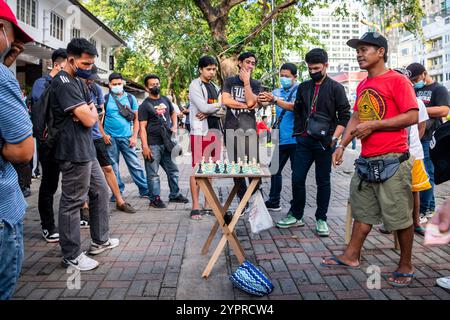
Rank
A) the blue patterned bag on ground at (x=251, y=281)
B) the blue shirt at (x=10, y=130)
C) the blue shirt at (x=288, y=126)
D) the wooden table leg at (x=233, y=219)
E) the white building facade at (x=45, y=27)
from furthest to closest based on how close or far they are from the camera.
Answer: the white building facade at (x=45, y=27)
the blue shirt at (x=288, y=126)
the wooden table leg at (x=233, y=219)
the blue patterned bag on ground at (x=251, y=281)
the blue shirt at (x=10, y=130)

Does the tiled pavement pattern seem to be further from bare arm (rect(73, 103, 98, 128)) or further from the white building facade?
the white building facade

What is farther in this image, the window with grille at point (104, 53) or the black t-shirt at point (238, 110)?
the window with grille at point (104, 53)

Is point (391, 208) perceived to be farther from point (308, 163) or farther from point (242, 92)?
point (242, 92)

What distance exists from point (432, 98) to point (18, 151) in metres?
5.31

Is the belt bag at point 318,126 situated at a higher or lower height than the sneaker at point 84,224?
higher

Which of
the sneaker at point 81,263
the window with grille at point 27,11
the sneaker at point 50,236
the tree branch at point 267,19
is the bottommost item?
the sneaker at point 81,263

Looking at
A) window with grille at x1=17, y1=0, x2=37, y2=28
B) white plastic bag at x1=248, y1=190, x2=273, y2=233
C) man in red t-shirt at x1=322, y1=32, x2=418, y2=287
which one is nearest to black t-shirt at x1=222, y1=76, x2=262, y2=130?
white plastic bag at x1=248, y1=190, x2=273, y2=233

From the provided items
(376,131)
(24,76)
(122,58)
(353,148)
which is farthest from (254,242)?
(122,58)

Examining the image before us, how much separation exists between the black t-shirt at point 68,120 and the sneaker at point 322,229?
8.98 ft

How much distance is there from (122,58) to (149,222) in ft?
117

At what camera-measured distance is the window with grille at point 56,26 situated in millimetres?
19381

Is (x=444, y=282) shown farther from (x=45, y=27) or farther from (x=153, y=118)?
(x=45, y=27)

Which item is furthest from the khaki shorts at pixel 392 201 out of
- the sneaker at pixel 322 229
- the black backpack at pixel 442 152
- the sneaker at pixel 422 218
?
the sneaker at pixel 422 218

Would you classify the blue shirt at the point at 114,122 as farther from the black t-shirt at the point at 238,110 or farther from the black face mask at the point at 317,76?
the black face mask at the point at 317,76
